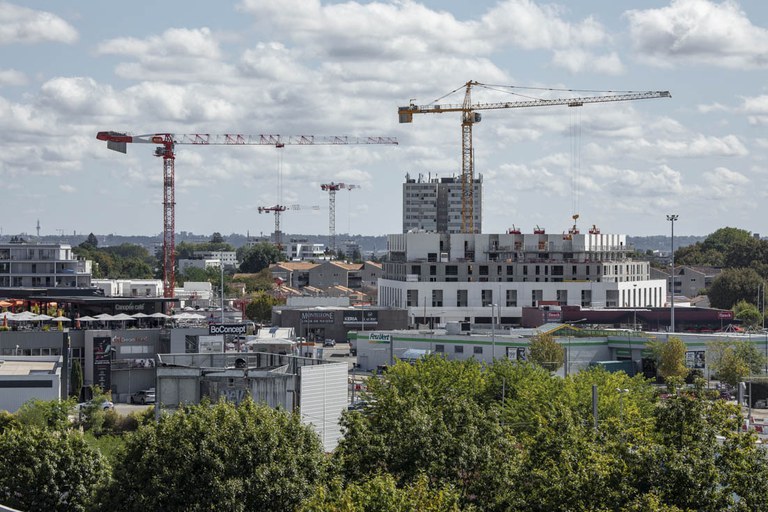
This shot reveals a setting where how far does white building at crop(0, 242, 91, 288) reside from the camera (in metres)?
123

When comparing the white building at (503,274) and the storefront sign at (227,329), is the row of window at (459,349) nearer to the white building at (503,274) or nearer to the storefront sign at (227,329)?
the storefront sign at (227,329)

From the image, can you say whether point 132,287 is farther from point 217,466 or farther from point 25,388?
point 217,466

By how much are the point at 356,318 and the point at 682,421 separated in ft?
287

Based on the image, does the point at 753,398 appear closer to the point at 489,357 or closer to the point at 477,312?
the point at 489,357

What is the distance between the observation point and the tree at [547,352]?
241 ft

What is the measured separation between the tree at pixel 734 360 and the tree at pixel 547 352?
935 centimetres

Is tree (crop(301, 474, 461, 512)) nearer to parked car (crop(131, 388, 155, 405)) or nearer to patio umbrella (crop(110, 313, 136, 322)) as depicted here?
parked car (crop(131, 388, 155, 405))

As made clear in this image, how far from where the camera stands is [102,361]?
241 feet

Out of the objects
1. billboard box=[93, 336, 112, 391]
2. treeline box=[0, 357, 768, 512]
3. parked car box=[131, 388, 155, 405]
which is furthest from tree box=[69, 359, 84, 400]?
treeline box=[0, 357, 768, 512]

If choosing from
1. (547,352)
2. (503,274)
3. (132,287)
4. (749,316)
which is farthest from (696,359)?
(132,287)

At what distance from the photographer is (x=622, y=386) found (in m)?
51.2

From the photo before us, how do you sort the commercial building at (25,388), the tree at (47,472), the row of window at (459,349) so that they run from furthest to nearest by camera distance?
the row of window at (459,349)
the commercial building at (25,388)
the tree at (47,472)

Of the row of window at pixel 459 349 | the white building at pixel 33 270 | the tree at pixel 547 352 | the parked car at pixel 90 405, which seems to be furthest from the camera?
the white building at pixel 33 270

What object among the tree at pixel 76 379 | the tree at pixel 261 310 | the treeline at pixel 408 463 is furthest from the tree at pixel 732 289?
the treeline at pixel 408 463
